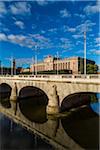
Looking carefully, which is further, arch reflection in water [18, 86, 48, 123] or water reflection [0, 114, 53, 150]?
arch reflection in water [18, 86, 48, 123]

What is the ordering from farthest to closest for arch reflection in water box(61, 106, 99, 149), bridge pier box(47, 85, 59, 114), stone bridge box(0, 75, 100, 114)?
bridge pier box(47, 85, 59, 114) → stone bridge box(0, 75, 100, 114) → arch reflection in water box(61, 106, 99, 149)

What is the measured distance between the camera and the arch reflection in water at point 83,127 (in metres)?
24.6

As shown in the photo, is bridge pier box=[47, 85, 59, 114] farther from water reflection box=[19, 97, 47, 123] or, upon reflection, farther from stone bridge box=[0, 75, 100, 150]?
water reflection box=[19, 97, 47, 123]

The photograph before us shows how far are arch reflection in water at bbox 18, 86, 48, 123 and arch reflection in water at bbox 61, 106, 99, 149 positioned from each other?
4.66 m

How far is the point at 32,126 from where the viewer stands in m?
31.9

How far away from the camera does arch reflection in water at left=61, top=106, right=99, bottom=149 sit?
2456 centimetres

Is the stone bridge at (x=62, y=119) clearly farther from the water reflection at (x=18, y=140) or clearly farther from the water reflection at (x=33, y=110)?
the water reflection at (x=18, y=140)

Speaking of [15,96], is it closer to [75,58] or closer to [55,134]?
[55,134]

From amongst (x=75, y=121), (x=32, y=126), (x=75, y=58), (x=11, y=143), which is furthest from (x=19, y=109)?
(x=75, y=58)

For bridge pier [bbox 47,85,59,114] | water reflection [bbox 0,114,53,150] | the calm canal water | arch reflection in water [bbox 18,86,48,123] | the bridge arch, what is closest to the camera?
water reflection [bbox 0,114,53,150]

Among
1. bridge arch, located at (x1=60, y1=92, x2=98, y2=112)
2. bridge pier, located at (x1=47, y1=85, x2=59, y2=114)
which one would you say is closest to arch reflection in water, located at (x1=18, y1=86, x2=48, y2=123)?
bridge pier, located at (x1=47, y1=85, x2=59, y2=114)

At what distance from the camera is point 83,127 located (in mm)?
29250

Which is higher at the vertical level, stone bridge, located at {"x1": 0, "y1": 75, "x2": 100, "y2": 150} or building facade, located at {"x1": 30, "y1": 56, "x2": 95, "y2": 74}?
building facade, located at {"x1": 30, "y1": 56, "x2": 95, "y2": 74}

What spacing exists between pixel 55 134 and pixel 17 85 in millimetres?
24799
